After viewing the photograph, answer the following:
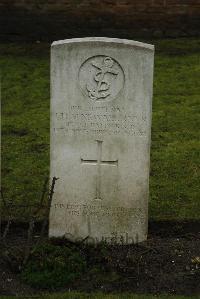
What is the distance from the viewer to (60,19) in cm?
1403

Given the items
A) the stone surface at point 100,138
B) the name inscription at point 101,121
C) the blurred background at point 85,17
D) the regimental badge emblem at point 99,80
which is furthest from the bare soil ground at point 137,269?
the blurred background at point 85,17

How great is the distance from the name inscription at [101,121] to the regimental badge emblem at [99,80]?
0.11 m

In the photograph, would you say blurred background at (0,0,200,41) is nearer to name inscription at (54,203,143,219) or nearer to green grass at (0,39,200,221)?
green grass at (0,39,200,221)

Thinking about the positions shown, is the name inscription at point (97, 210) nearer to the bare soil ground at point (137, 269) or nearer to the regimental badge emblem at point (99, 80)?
the bare soil ground at point (137, 269)

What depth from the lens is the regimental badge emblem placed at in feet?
18.6

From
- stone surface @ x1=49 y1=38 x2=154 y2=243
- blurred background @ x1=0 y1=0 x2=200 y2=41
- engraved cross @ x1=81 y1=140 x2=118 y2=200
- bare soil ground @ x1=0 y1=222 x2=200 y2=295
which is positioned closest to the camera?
bare soil ground @ x1=0 y1=222 x2=200 y2=295

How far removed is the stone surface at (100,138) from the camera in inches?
222

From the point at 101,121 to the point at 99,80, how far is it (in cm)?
34

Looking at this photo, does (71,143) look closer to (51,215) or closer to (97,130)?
(97,130)

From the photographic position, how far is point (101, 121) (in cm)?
572

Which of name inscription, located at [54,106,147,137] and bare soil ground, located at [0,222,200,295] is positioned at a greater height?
name inscription, located at [54,106,147,137]

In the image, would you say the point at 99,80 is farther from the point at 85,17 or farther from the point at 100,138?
the point at 85,17

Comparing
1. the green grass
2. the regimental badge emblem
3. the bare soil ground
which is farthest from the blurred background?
the bare soil ground

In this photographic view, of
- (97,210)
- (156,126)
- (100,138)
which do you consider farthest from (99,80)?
(156,126)
